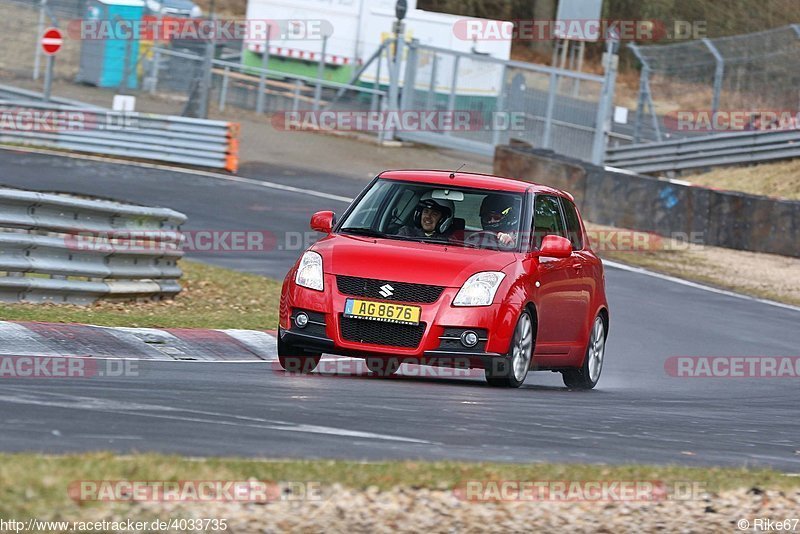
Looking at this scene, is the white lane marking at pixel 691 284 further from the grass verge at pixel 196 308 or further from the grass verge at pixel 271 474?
the grass verge at pixel 271 474

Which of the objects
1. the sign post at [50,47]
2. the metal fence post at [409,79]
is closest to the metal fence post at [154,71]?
the sign post at [50,47]

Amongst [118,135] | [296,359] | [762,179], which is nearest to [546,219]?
[296,359]

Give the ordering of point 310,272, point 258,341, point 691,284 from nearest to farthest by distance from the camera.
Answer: point 310,272, point 258,341, point 691,284

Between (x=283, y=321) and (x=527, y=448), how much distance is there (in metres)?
3.29

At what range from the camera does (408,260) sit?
998 cm

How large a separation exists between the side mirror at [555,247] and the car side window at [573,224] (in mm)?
1199

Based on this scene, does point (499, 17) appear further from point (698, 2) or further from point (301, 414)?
point (301, 414)

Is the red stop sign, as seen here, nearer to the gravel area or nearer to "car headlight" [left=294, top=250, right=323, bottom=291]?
"car headlight" [left=294, top=250, right=323, bottom=291]

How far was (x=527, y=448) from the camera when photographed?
7.27 metres

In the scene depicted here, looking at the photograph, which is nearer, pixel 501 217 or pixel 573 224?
pixel 501 217

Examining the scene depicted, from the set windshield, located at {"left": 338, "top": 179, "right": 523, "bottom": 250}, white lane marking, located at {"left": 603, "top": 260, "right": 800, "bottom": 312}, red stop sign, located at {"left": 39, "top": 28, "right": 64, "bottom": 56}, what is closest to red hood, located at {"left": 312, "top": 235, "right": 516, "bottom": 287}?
windshield, located at {"left": 338, "top": 179, "right": 523, "bottom": 250}

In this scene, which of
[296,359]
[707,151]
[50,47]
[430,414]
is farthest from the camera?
[707,151]

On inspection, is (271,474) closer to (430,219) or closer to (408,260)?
(408,260)

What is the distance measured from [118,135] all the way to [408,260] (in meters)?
19.3
